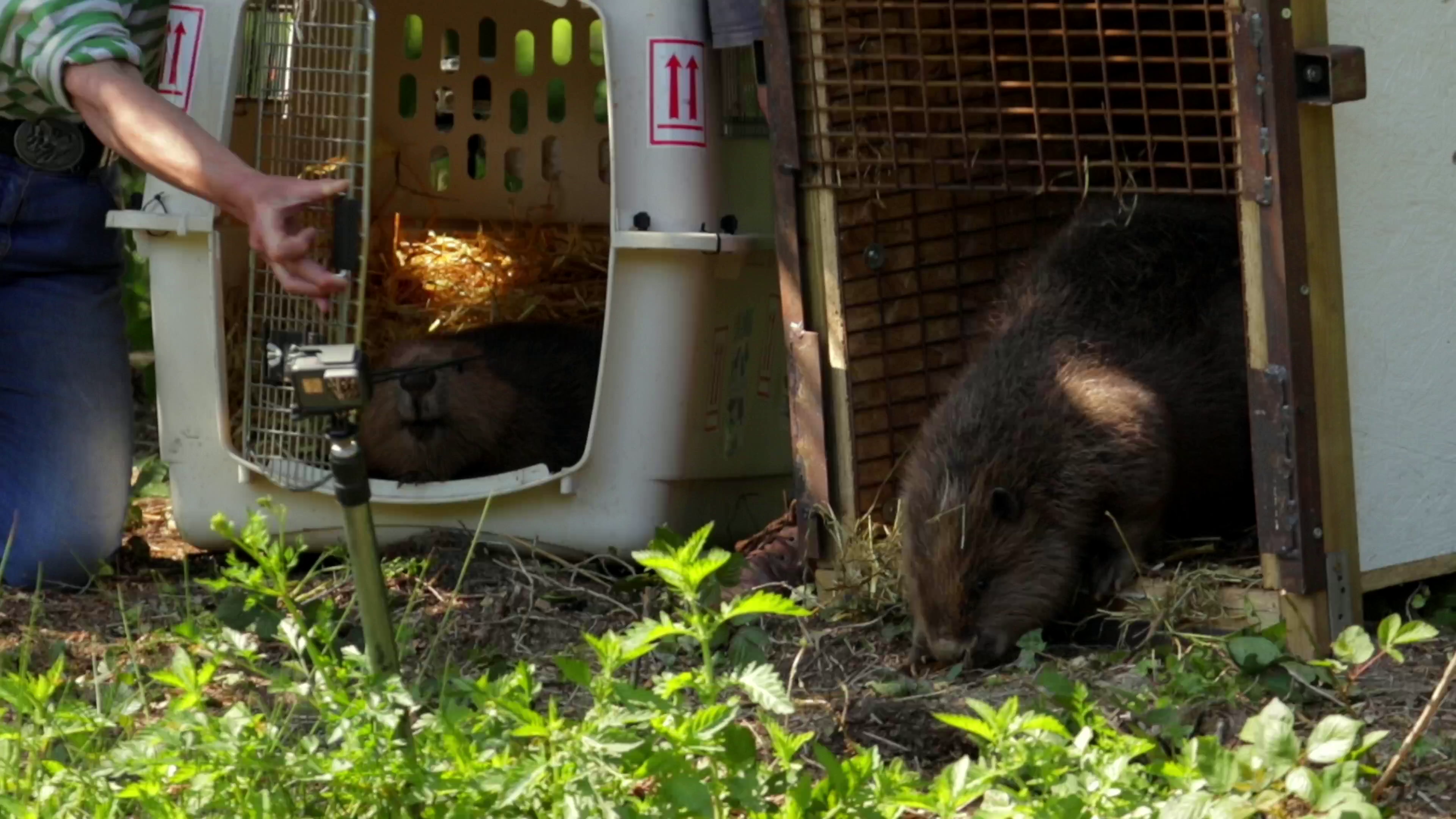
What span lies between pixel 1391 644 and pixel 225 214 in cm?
353

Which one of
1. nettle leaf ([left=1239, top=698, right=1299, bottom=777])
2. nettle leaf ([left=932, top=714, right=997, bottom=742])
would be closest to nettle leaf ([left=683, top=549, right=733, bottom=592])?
nettle leaf ([left=932, top=714, right=997, bottom=742])

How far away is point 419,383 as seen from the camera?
577 cm

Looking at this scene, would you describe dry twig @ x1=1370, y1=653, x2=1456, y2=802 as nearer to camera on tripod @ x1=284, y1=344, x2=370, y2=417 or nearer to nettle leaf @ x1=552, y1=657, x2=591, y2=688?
nettle leaf @ x1=552, y1=657, x2=591, y2=688

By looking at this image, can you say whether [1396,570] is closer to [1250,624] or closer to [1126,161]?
[1250,624]

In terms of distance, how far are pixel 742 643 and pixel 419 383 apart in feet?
6.32

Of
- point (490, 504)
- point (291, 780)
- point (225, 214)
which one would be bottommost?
point (291, 780)

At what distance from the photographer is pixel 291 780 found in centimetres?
320

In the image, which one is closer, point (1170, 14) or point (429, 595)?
point (1170, 14)

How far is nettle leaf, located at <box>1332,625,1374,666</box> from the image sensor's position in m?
3.45

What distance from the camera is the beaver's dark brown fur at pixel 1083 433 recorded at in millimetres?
4648

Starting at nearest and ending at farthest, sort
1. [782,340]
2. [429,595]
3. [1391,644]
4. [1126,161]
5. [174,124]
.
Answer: [1391,644] → [174,124] → [1126,161] → [429,595] → [782,340]

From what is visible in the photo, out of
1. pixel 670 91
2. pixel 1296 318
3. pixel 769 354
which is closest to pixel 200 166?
pixel 670 91

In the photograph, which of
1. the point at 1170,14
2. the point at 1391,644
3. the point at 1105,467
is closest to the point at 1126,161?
the point at 1170,14

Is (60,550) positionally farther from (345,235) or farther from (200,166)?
(345,235)
